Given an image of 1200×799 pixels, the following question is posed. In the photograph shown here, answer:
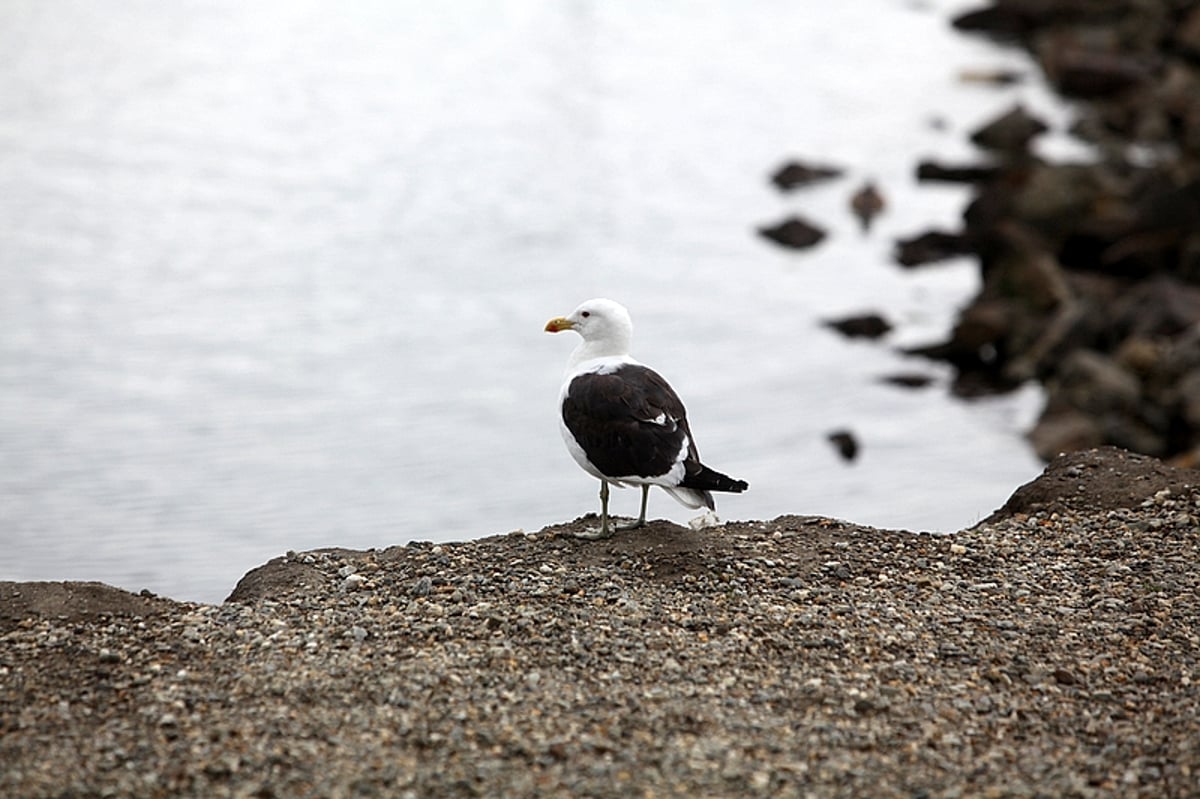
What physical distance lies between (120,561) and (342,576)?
500 cm

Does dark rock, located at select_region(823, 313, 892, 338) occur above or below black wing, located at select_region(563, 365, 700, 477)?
above

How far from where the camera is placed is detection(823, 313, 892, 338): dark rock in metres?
17.7

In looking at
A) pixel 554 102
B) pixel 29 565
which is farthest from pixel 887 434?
pixel 554 102

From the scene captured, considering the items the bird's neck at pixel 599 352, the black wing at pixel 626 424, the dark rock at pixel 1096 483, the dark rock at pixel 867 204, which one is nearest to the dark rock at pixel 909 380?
the dark rock at pixel 867 204

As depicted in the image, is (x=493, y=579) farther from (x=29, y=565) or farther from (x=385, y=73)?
(x=385, y=73)

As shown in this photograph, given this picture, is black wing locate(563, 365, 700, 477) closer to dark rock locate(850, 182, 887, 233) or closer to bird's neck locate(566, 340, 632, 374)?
bird's neck locate(566, 340, 632, 374)

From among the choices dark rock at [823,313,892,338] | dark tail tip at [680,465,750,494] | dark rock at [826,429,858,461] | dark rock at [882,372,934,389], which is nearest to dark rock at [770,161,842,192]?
dark rock at [823,313,892,338]

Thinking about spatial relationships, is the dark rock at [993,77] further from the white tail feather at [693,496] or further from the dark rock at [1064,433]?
the white tail feather at [693,496]

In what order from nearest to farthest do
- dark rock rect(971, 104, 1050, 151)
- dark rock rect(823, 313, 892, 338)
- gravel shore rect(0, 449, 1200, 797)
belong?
gravel shore rect(0, 449, 1200, 797) → dark rock rect(823, 313, 892, 338) → dark rock rect(971, 104, 1050, 151)

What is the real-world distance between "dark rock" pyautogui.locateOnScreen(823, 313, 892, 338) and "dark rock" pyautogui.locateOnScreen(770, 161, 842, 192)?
6.41 m

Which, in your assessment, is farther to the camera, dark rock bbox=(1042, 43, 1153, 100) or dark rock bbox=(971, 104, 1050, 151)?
dark rock bbox=(1042, 43, 1153, 100)

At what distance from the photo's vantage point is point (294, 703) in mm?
5555

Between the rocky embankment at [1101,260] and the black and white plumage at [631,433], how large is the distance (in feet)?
24.6

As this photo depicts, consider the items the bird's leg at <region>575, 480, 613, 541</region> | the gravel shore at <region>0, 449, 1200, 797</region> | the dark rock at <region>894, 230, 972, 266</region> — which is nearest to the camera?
the gravel shore at <region>0, 449, 1200, 797</region>
